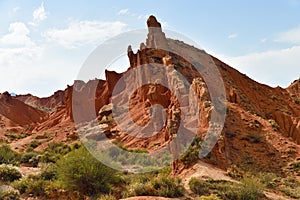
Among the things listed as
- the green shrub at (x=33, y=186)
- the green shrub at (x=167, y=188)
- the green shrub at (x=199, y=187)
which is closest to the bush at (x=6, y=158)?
the green shrub at (x=33, y=186)

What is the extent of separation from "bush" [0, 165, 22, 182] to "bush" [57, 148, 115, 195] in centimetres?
388

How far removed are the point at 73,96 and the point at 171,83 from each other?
110ft

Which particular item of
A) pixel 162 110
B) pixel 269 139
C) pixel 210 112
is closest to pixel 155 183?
pixel 210 112

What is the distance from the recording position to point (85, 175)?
1538cm

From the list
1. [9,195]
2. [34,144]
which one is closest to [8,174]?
[9,195]

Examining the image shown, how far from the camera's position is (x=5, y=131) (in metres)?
60.1

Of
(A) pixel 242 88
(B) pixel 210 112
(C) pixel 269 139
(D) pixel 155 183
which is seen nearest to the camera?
(D) pixel 155 183

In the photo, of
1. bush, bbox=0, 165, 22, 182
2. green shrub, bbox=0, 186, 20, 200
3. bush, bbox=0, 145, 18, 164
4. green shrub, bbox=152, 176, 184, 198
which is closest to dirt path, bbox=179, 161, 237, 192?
green shrub, bbox=152, 176, 184, 198

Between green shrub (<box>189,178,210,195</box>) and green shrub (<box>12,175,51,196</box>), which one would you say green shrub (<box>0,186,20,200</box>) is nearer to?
green shrub (<box>12,175,51,196</box>)

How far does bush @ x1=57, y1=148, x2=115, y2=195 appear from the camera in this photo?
15.3 meters

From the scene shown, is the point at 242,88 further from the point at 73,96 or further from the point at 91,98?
the point at 73,96

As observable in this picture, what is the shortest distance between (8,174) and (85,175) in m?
5.72

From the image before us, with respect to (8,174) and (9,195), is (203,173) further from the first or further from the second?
(8,174)

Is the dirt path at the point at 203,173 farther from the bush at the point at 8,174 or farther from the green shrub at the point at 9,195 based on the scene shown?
the bush at the point at 8,174
